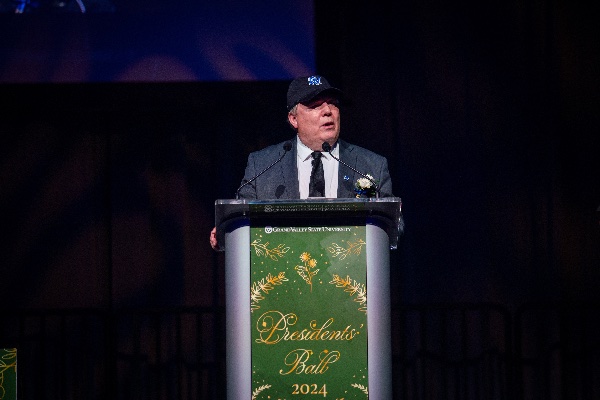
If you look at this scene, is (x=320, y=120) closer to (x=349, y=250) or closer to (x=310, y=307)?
(x=349, y=250)

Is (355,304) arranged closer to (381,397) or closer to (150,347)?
(381,397)

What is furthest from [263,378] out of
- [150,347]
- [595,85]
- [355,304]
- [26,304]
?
[595,85]

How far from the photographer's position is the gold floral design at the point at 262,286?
212 centimetres

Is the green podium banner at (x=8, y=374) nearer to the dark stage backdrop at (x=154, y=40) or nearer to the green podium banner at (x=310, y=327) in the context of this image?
the dark stage backdrop at (x=154, y=40)

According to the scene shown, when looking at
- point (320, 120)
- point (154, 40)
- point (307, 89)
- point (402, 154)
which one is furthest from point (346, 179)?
point (154, 40)

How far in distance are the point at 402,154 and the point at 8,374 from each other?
2.49m

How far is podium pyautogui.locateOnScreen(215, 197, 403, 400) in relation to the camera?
2.11 meters

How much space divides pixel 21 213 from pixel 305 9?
2.10 metres

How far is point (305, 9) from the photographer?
427 centimetres

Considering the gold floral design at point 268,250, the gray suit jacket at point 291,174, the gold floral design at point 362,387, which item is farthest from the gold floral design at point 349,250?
the gray suit jacket at point 291,174

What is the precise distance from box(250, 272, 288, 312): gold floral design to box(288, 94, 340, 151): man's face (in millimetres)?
962

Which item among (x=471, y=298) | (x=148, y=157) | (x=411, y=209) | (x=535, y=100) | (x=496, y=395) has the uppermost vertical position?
(x=535, y=100)

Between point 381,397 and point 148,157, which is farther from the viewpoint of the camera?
point 148,157

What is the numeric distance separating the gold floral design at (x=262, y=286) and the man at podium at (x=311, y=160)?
0.74 m
